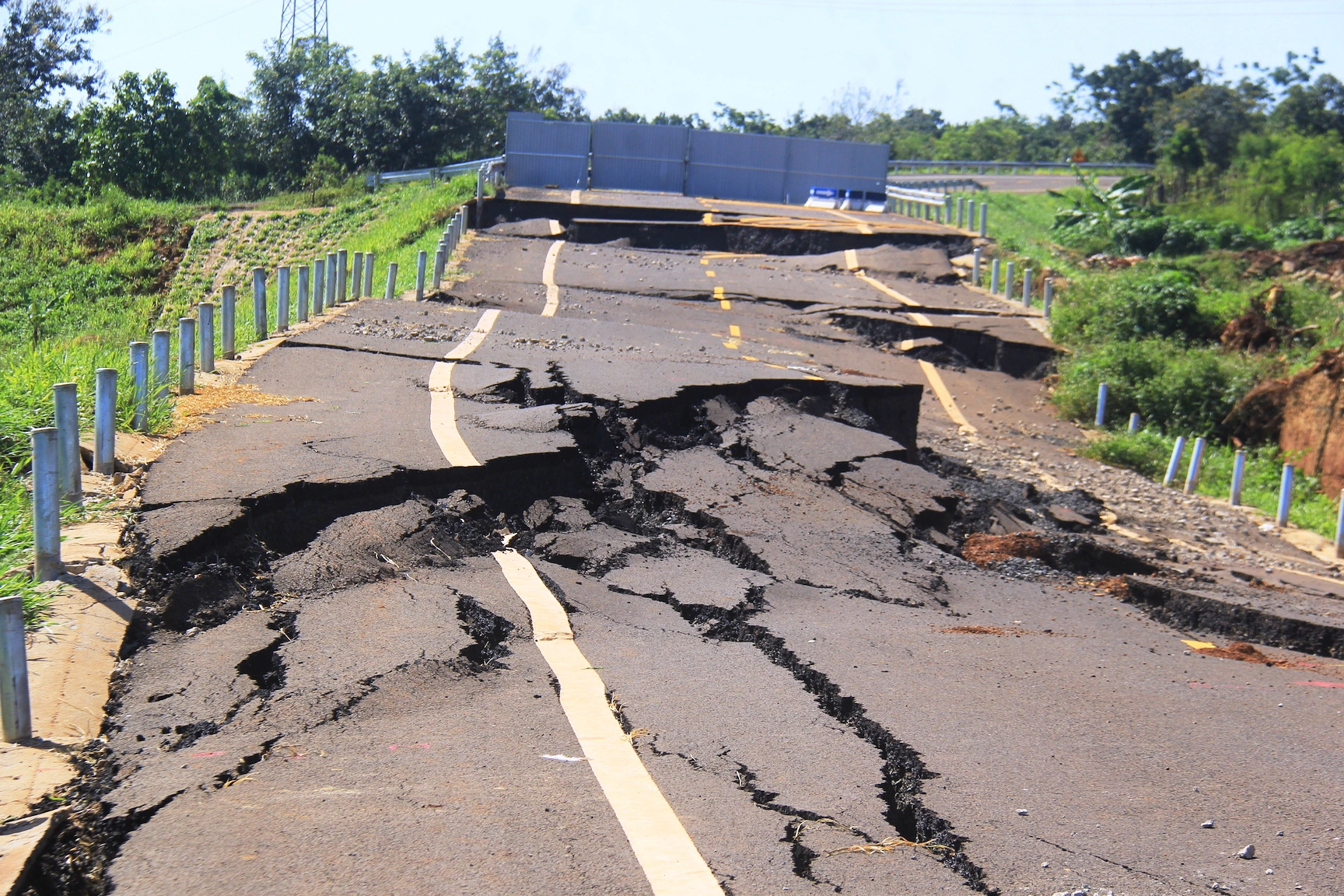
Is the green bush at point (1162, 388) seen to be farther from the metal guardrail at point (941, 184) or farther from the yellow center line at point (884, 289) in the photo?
the metal guardrail at point (941, 184)

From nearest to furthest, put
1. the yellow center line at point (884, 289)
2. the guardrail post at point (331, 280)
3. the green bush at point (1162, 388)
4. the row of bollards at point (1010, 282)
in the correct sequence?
1. the guardrail post at point (331, 280)
2. the green bush at point (1162, 388)
3. the yellow center line at point (884, 289)
4. the row of bollards at point (1010, 282)

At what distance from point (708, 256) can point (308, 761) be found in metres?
25.6

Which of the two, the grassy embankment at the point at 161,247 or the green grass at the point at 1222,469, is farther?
the grassy embankment at the point at 161,247

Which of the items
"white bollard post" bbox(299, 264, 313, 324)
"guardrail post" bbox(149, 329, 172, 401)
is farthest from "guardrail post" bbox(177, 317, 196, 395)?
"white bollard post" bbox(299, 264, 313, 324)

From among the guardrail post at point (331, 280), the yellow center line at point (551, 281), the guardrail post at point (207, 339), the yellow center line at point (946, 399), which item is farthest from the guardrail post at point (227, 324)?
the yellow center line at point (946, 399)

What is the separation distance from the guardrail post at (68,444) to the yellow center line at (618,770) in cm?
239

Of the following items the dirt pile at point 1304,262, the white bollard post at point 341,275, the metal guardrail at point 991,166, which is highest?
the metal guardrail at point 991,166

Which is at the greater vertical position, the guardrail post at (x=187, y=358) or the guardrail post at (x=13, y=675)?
the guardrail post at (x=187, y=358)

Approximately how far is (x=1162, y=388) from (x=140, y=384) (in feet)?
52.0

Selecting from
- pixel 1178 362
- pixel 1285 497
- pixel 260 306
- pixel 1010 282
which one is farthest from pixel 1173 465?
pixel 260 306

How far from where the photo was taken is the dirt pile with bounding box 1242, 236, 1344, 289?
28.2 m

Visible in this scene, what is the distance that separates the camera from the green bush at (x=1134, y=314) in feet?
71.8

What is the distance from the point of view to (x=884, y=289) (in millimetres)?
25125

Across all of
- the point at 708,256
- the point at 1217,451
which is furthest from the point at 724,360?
the point at 708,256
